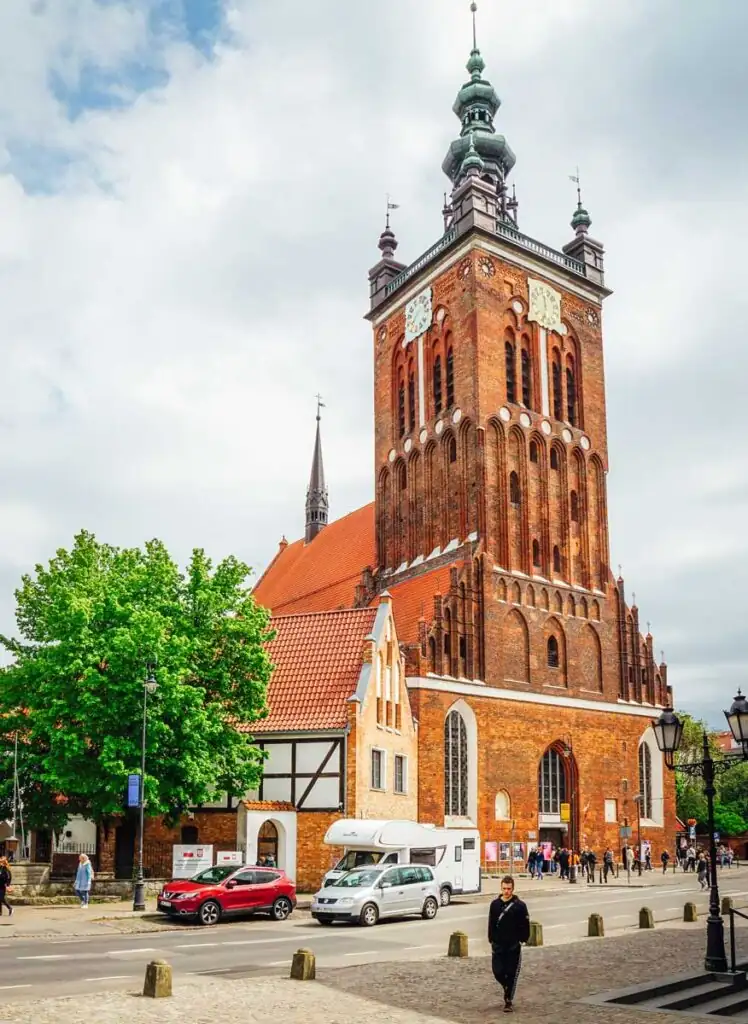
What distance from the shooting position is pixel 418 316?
5434 centimetres

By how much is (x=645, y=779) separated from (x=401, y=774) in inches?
653

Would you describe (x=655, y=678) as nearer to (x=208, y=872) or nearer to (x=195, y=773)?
(x=195, y=773)

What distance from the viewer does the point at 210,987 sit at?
570 inches

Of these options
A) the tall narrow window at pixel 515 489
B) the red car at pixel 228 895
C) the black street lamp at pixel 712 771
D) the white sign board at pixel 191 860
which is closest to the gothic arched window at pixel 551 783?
the tall narrow window at pixel 515 489

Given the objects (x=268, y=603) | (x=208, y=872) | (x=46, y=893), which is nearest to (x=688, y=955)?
(x=208, y=872)

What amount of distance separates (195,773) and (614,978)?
58.3ft

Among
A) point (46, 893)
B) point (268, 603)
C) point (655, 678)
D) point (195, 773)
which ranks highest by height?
point (268, 603)

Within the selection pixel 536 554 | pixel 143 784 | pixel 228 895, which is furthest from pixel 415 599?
pixel 228 895

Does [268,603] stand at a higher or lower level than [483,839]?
higher

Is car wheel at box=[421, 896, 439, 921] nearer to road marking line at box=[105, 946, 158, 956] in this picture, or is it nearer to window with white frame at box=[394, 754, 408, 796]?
road marking line at box=[105, 946, 158, 956]

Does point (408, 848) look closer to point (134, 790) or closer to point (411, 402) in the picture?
point (134, 790)

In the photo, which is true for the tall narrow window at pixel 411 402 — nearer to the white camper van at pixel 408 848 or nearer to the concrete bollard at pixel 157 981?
the white camper van at pixel 408 848

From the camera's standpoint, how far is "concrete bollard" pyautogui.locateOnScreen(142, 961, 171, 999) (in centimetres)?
1328

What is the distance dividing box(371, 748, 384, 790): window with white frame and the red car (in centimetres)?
1041
